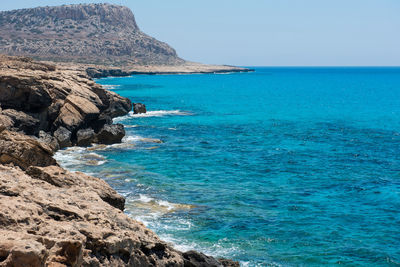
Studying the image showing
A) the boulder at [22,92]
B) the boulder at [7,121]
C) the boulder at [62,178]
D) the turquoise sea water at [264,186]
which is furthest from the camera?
the boulder at [22,92]

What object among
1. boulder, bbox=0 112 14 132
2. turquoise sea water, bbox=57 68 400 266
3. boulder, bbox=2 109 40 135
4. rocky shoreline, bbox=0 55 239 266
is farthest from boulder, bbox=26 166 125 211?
boulder, bbox=2 109 40 135

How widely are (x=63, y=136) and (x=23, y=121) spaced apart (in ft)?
18.4

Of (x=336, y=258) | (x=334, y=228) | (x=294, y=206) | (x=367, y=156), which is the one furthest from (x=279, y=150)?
(x=336, y=258)

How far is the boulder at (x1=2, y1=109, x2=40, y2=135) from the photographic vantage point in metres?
36.6

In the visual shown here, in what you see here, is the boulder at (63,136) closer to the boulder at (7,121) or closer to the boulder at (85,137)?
the boulder at (85,137)

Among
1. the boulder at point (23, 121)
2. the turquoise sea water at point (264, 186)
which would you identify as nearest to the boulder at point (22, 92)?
the boulder at point (23, 121)

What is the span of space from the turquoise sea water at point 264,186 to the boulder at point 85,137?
A: 1538 mm

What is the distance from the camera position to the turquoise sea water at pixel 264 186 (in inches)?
870

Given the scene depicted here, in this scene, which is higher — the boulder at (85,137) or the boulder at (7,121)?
the boulder at (7,121)

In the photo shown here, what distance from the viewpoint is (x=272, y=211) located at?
26.8m

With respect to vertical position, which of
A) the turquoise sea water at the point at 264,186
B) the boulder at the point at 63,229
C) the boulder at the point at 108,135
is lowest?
the turquoise sea water at the point at 264,186

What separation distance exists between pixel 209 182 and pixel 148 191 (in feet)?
16.7

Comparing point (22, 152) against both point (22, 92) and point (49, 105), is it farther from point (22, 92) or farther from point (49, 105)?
point (49, 105)

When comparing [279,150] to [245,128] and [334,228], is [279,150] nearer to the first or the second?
[245,128]
